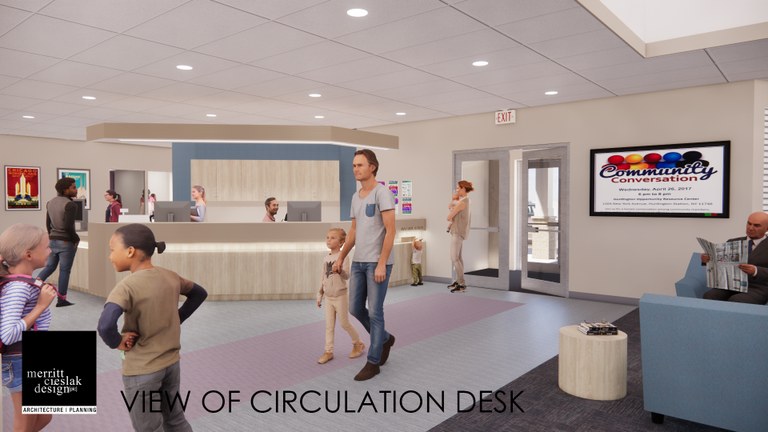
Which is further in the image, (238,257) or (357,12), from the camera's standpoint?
(238,257)

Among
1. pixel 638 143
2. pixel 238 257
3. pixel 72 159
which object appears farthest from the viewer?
pixel 72 159

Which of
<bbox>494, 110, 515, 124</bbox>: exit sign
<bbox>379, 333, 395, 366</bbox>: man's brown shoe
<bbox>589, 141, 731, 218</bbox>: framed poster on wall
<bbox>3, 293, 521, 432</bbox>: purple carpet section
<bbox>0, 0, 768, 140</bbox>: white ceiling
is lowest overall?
<bbox>3, 293, 521, 432</bbox>: purple carpet section

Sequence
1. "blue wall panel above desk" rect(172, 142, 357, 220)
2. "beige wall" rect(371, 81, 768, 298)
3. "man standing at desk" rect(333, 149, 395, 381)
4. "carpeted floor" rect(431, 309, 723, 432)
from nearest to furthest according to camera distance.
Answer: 1. "carpeted floor" rect(431, 309, 723, 432)
2. "man standing at desk" rect(333, 149, 395, 381)
3. "beige wall" rect(371, 81, 768, 298)
4. "blue wall panel above desk" rect(172, 142, 357, 220)

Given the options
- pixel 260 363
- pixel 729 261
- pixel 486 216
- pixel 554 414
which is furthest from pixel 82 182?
pixel 729 261

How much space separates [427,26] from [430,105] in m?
3.47

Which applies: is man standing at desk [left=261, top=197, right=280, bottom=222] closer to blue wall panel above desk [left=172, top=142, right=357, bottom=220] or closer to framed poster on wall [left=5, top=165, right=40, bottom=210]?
blue wall panel above desk [left=172, top=142, right=357, bottom=220]

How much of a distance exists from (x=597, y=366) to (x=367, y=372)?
1.67m

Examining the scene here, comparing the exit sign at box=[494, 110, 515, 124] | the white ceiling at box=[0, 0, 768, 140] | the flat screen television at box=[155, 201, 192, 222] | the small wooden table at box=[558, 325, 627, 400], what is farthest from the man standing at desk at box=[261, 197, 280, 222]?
the small wooden table at box=[558, 325, 627, 400]

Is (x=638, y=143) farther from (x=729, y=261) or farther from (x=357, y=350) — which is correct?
(x=357, y=350)

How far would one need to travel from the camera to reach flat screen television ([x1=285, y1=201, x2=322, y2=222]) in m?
7.66

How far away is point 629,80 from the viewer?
6.14 metres

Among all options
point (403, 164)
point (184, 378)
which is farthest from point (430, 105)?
point (184, 378)

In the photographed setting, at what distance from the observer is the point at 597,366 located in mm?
3602

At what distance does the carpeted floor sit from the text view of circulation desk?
12.5 ft
